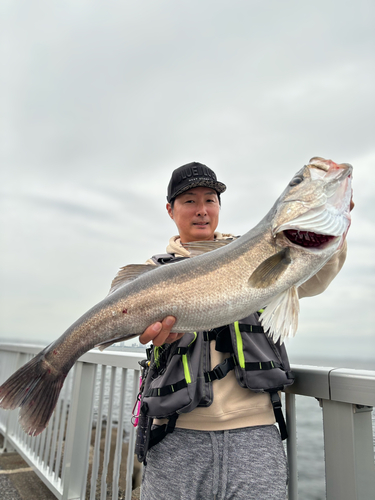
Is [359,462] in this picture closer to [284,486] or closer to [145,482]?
[284,486]

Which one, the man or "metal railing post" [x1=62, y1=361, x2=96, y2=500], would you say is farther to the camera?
"metal railing post" [x1=62, y1=361, x2=96, y2=500]

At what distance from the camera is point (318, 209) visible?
1661 mm

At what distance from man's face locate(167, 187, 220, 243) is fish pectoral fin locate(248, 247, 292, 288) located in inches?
38.0

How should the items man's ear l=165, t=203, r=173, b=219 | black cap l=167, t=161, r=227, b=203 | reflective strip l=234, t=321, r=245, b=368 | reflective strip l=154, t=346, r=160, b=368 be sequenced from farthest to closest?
man's ear l=165, t=203, r=173, b=219
black cap l=167, t=161, r=227, b=203
reflective strip l=154, t=346, r=160, b=368
reflective strip l=234, t=321, r=245, b=368

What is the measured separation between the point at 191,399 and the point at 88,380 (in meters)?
2.35

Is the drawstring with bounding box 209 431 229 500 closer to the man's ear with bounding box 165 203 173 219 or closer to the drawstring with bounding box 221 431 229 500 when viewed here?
the drawstring with bounding box 221 431 229 500

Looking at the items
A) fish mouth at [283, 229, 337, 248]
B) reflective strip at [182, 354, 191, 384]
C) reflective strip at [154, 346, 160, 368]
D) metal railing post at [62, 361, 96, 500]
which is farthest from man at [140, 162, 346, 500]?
metal railing post at [62, 361, 96, 500]

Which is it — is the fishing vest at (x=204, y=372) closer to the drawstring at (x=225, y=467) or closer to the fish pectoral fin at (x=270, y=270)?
the drawstring at (x=225, y=467)

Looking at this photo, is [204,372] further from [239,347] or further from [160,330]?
[160,330]

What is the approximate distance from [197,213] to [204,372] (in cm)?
117

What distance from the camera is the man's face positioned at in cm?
261

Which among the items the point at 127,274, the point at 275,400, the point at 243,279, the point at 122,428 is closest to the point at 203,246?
the point at 243,279

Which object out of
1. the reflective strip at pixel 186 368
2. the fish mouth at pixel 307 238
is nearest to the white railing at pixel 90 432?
the reflective strip at pixel 186 368

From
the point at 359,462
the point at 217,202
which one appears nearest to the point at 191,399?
the point at 359,462
